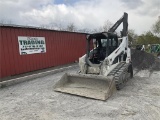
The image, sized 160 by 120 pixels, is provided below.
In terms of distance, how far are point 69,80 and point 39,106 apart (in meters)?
2.10

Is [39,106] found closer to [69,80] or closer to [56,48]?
[69,80]

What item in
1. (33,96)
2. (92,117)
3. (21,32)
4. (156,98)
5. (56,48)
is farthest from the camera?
(56,48)

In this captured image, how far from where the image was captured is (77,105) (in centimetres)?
647

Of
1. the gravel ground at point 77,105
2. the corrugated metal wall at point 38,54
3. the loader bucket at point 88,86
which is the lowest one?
the gravel ground at point 77,105

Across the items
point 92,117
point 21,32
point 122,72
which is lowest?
point 92,117

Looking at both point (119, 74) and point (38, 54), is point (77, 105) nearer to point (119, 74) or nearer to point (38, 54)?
point (119, 74)

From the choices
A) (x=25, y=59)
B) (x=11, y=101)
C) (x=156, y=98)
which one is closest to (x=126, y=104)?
(x=156, y=98)

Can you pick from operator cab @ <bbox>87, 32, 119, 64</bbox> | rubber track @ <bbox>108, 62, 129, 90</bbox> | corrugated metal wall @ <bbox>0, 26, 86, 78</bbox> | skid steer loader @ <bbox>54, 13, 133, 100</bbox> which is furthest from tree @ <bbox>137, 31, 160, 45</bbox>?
rubber track @ <bbox>108, 62, 129, 90</bbox>

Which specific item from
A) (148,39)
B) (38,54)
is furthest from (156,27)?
(38,54)

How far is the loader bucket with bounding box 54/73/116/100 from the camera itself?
708 cm

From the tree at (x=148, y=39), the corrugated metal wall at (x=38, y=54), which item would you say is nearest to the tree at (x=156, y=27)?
the tree at (x=148, y=39)

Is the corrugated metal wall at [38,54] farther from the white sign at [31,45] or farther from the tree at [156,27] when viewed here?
the tree at [156,27]

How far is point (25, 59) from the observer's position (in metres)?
11.3

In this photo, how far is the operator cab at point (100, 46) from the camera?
893cm
